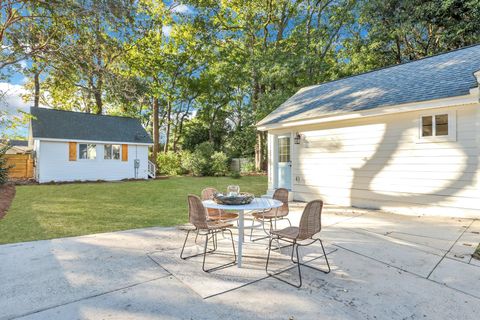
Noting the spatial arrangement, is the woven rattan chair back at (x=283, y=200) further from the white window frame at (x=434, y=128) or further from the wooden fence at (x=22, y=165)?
the wooden fence at (x=22, y=165)

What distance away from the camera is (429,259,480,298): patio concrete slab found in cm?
A: 292

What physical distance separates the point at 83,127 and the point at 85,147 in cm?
138

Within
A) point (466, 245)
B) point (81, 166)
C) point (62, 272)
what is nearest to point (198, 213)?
point (62, 272)

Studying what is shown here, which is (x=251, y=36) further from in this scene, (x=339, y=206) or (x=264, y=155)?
(x=339, y=206)

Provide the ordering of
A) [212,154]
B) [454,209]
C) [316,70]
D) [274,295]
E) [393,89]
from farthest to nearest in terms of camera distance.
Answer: [212,154], [316,70], [393,89], [454,209], [274,295]

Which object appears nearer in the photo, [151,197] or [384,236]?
[384,236]

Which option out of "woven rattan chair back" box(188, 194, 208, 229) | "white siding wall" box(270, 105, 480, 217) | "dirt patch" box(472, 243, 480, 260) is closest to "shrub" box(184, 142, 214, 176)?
"white siding wall" box(270, 105, 480, 217)

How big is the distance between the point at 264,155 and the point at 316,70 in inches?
304

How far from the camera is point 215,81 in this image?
22.4 metres

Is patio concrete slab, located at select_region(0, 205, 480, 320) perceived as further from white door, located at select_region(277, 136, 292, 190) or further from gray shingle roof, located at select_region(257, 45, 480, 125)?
white door, located at select_region(277, 136, 292, 190)

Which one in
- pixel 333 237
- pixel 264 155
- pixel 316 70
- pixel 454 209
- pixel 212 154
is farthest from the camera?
pixel 264 155

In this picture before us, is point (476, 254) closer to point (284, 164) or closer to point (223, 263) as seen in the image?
point (223, 263)

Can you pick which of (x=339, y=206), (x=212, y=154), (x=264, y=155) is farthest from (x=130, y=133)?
(x=339, y=206)

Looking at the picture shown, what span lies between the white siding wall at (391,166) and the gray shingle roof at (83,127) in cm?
1239
